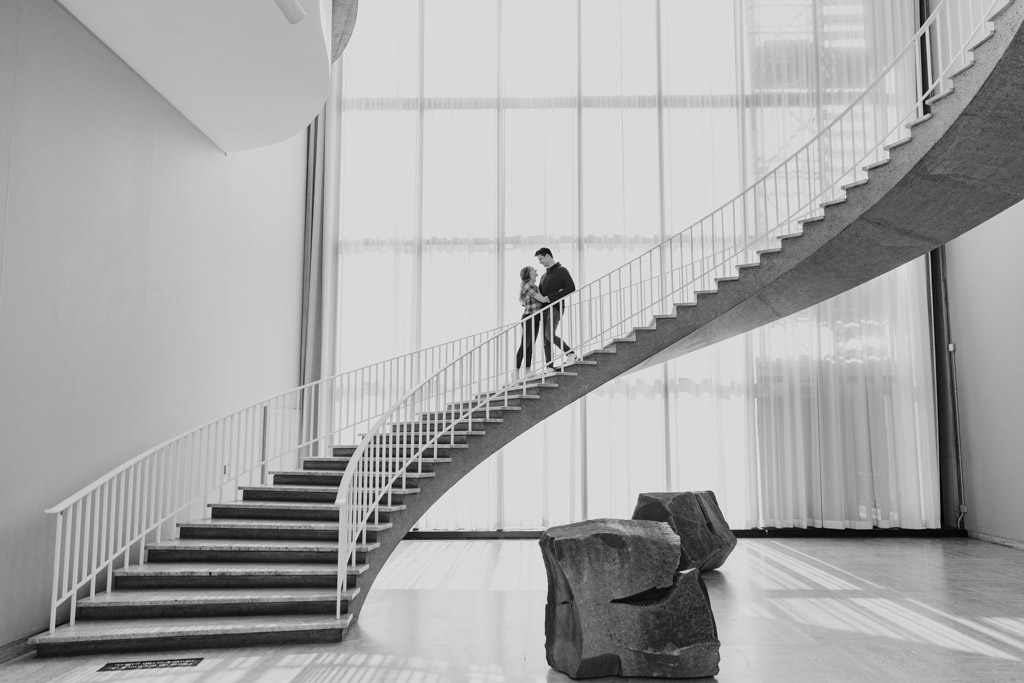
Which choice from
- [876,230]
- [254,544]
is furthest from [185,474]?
[876,230]

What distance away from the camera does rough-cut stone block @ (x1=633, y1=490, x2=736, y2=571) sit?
6891 mm

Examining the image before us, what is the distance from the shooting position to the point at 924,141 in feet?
16.8

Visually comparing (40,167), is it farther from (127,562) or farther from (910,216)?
(910,216)

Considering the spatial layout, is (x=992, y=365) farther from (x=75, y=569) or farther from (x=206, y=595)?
(x=75, y=569)

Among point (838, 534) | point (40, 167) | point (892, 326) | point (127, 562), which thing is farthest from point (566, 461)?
point (40, 167)

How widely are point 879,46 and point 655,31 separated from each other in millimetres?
3147

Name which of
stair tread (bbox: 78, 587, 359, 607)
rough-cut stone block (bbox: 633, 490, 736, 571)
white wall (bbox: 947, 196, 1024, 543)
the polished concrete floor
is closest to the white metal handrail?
stair tread (bbox: 78, 587, 359, 607)

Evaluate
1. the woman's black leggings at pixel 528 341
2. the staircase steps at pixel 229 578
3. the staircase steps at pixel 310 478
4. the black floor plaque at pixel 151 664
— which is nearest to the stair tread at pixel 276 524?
the staircase steps at pixel 229 578

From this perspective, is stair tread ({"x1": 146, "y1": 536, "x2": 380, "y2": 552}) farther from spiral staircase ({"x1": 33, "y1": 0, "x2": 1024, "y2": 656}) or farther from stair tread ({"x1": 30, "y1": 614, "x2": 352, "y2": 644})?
stair tread ({"x1": 30, "y1": 614, "x2": 352, "y2": 644})

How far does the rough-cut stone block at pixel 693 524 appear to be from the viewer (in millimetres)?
6891

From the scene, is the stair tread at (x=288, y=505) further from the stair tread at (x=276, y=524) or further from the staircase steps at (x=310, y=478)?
the staircase steps at (x=310, y=478)

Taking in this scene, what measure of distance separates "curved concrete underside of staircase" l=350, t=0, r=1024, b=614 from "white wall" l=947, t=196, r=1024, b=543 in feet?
11.3

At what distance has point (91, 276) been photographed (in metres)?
5.52

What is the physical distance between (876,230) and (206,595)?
19.0 ft
